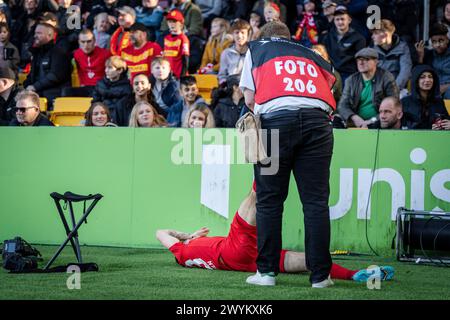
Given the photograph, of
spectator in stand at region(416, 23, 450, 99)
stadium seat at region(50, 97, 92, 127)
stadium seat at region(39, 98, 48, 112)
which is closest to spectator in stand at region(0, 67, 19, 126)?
stadium seat at region(39, 98, 48, 112)

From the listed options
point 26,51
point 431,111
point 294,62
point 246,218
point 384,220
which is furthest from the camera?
point 26,51

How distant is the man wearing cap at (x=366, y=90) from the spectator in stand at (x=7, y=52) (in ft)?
19.3

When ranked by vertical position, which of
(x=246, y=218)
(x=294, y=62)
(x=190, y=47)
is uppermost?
(x=190, y=47)

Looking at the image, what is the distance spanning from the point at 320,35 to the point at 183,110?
2.96 meters

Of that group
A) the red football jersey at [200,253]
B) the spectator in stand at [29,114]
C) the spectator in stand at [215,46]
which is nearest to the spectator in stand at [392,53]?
the spectator in stand at [215,46]

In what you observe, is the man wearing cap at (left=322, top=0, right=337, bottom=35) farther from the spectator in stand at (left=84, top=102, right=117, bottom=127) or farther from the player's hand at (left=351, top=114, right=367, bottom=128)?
the spectator in stand at (left=84, top=102, right=117, bottom=127)

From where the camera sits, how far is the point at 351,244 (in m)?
9.60

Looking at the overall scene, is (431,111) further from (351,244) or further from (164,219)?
(164,219)

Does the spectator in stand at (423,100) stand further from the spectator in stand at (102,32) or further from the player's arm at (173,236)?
the spectator in stand at (102,32)

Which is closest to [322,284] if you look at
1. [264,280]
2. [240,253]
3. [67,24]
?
[264,280]

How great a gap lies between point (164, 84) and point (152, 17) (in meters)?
2.89

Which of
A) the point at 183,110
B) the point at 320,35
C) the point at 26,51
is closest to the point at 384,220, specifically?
the point at 183,110

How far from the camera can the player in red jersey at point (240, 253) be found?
7239mm

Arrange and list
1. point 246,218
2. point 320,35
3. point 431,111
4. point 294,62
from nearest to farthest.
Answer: point 294,62 < point 246,218 < point 431,111 < point 320,35
